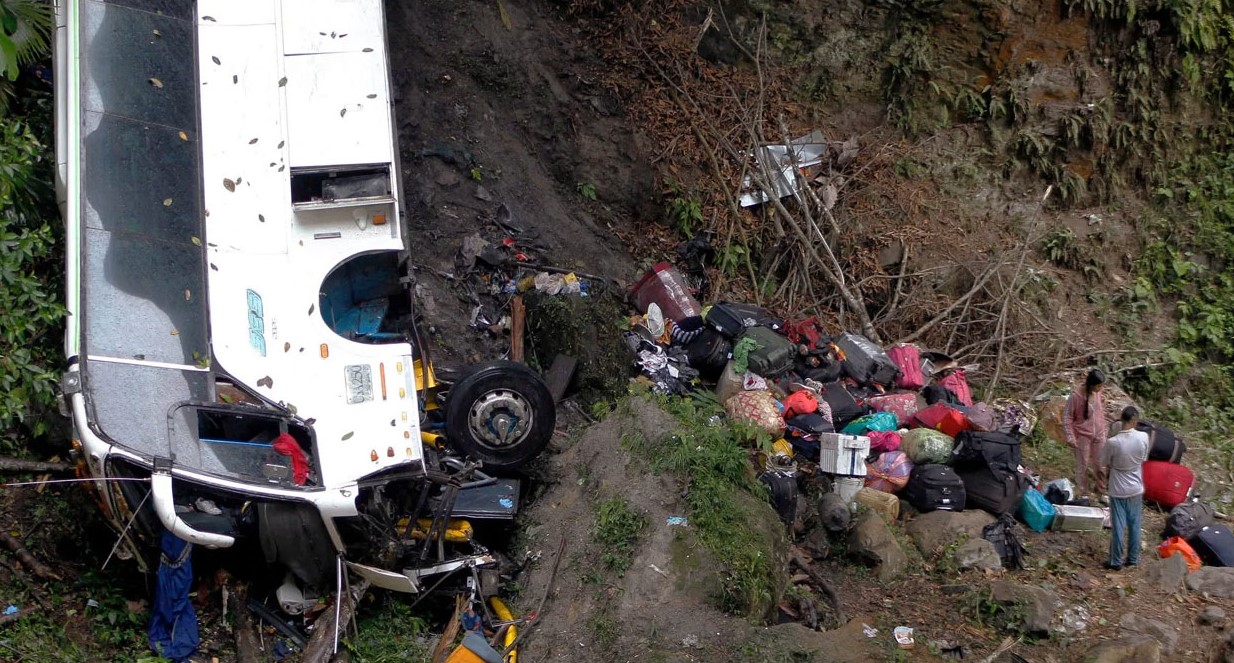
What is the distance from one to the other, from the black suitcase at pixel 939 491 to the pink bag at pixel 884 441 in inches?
15.4

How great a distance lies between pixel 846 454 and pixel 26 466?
5633mm

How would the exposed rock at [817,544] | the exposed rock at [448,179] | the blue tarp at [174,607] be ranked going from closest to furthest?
the blue tarp at [174,607], the exposed rock at [817,544], the exposed rock at [448,179]

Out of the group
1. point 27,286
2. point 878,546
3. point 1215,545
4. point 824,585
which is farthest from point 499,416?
point 1215,545

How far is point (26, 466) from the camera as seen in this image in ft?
20.1

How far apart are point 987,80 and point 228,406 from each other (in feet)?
28.9

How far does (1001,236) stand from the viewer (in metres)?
10.8

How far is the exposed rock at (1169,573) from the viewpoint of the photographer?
23.7 feet

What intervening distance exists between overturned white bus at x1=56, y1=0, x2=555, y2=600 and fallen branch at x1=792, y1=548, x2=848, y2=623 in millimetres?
2055

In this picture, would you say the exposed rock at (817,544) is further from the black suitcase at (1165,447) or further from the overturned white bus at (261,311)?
the black suitcase at (1165,447)

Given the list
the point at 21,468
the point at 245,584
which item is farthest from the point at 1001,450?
the point at 21,468

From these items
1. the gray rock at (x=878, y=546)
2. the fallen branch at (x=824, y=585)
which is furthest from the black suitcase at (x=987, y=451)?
the fallen branch at (x=824, y=585)

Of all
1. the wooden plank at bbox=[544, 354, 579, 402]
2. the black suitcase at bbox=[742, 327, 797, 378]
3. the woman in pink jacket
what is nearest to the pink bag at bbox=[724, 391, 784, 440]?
the black suitcase at bbox=[742, 327, 797, 378]

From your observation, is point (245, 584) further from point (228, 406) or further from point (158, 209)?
point (158, 209)

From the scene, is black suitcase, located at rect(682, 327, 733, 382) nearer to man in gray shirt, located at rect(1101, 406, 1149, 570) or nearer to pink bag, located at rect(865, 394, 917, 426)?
pink bag, located at rect(865, 394, 917, 426)
